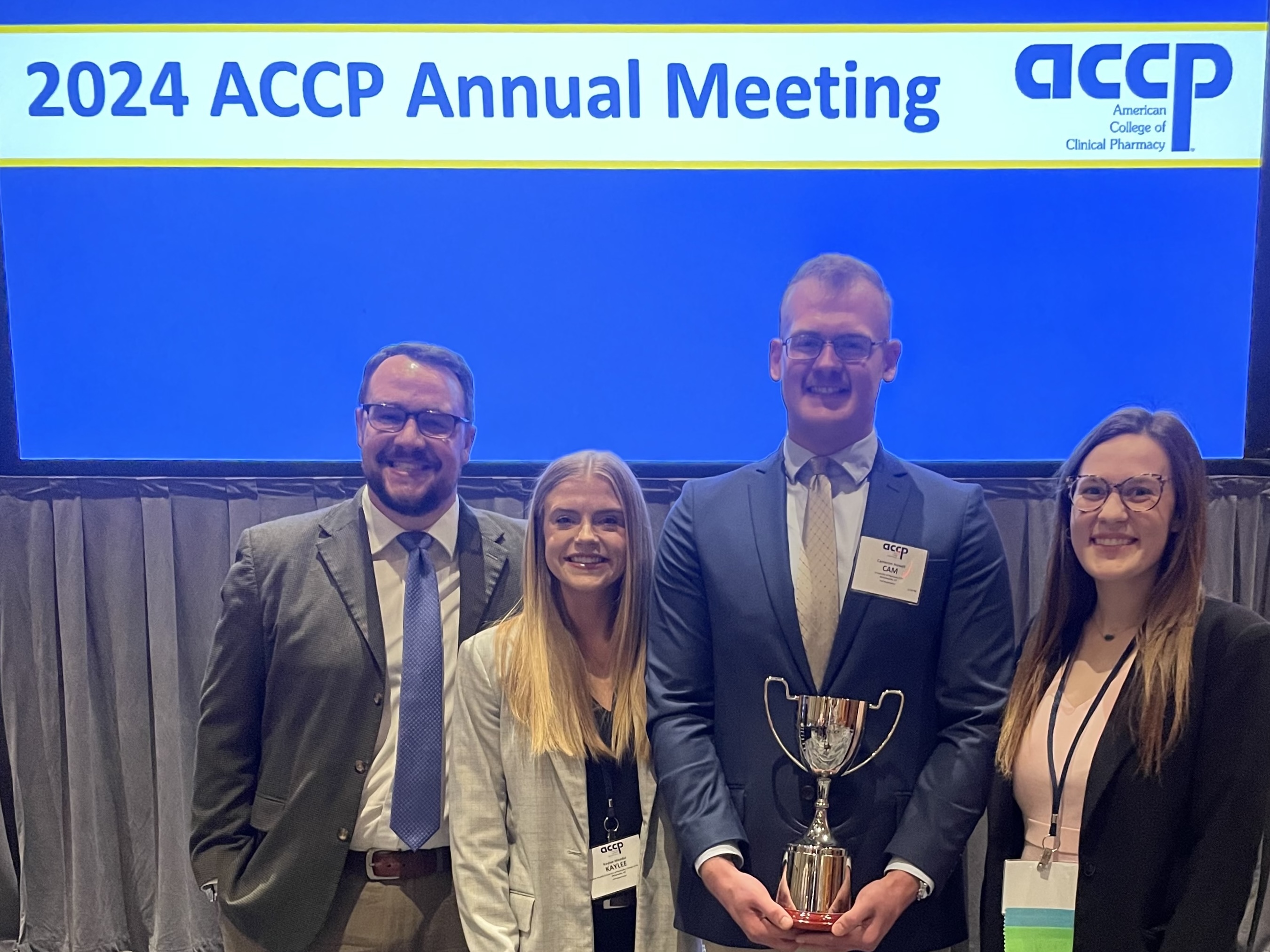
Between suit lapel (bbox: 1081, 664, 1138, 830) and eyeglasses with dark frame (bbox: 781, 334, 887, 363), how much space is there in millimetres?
784

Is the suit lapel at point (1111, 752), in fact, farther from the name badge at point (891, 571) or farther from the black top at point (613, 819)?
the black top at point (613, 819)

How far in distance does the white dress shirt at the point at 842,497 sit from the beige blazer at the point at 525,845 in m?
0.57

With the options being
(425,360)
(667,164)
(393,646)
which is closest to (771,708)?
(393,646)

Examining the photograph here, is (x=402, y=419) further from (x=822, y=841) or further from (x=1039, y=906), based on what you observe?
(x=1039, y=906)

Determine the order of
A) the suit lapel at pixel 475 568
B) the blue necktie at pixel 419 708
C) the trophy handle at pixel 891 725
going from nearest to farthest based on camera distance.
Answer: the trophy handle at pixel 891 725 < the blue necktie at pixel 419 708 < the suit lapel at pixel 475 568

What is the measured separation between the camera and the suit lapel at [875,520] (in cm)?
185

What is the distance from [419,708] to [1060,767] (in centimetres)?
131

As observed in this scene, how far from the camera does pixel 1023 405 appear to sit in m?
2.87

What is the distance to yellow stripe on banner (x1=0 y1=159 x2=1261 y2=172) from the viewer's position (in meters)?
2.82

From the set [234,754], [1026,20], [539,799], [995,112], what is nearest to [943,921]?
[539,799]

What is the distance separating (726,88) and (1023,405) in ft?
4.32

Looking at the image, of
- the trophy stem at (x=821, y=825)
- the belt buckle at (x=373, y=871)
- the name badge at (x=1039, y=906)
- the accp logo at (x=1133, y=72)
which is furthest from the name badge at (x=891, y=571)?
the accp logo at (x=1133, y=72)

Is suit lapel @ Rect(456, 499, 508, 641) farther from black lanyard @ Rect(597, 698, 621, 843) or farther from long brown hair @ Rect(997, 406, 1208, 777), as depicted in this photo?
long brown hair @ Rect(997, 406, 1208, 777)

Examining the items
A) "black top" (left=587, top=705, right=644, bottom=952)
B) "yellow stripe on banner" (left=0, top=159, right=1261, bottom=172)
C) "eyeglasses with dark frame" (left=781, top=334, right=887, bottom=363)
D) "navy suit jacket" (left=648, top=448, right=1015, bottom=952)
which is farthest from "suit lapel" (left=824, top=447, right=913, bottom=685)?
"yellow stripe on banner" (left=0, top=159, right=1261, bottom=172)
